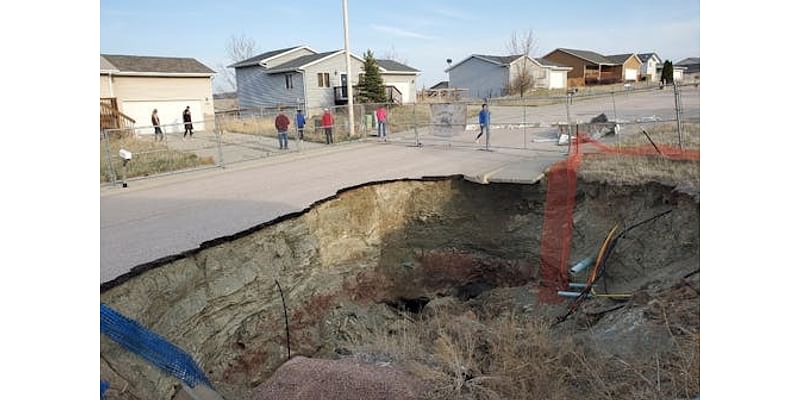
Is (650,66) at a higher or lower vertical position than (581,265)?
higher

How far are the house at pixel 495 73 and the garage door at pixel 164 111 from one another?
32.1 metres

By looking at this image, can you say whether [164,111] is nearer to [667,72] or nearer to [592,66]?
[667,72]

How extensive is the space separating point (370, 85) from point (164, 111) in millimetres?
13739

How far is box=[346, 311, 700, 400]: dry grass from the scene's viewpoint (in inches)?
171

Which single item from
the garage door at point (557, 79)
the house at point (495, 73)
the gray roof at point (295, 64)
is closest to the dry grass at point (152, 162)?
the gray roof at point (295, 64)

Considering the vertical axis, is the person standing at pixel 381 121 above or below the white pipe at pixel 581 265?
above

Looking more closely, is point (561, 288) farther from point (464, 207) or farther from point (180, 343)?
point (180, 343)

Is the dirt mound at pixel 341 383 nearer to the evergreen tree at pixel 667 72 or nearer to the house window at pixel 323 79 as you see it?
the house window at pixel 323 79

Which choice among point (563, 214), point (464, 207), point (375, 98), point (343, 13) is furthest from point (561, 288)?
point (375, 98)

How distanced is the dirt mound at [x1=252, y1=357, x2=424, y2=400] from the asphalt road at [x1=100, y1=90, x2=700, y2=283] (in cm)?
291

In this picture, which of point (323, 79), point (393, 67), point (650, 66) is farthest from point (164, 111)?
point (650, 66)

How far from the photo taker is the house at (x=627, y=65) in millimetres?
67000

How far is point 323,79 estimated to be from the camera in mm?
37125

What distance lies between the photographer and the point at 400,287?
37.6ft
